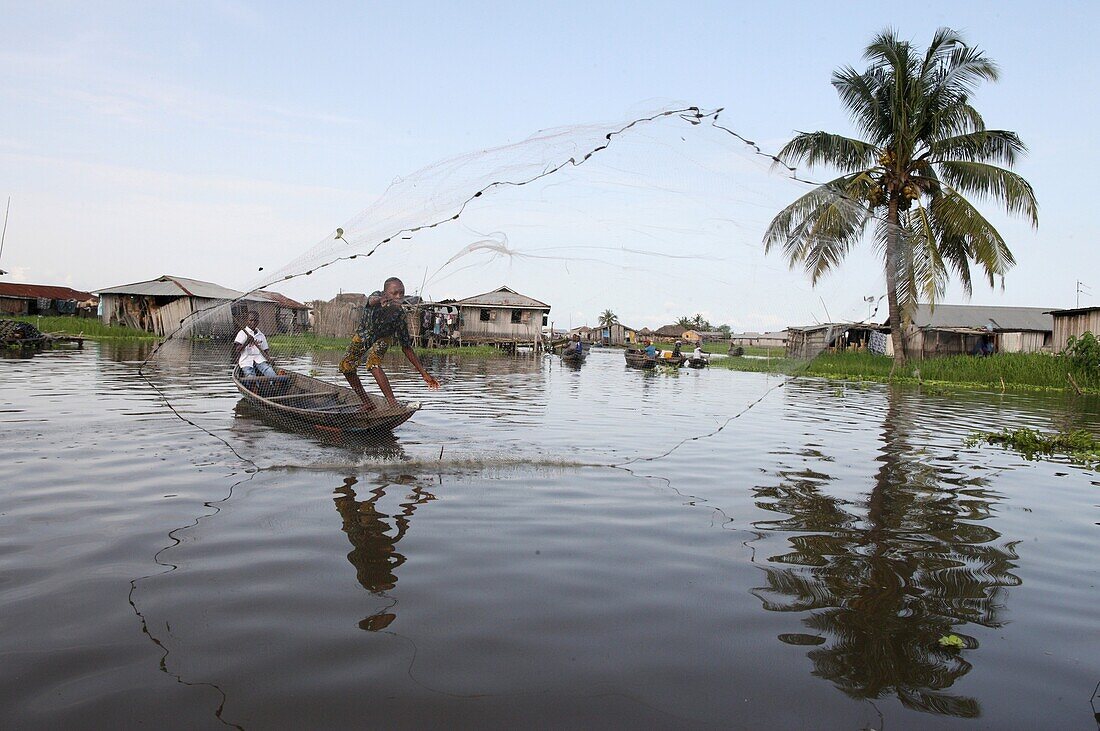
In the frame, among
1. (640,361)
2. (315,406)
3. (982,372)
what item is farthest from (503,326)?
(315,406)

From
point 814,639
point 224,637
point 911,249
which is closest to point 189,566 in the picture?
point 224,637

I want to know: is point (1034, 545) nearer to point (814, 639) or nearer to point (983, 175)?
point (814, 639)

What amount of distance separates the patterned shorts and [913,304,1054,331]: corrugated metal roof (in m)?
33.1

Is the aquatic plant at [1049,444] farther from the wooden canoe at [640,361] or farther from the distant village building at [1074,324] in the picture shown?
the wooden canoe at [640,361]

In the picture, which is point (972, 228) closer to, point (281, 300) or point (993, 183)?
point (993, 183)

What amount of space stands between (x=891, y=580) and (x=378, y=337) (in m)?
6.09

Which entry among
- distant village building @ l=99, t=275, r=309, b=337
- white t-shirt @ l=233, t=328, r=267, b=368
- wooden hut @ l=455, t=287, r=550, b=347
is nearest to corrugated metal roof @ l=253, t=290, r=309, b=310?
white t-shirt @ l=233, t=328, r=267, b=368

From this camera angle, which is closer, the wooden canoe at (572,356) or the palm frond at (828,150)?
the palm frond at (828,150)

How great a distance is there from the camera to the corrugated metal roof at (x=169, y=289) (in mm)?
37094

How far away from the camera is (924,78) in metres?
20.3

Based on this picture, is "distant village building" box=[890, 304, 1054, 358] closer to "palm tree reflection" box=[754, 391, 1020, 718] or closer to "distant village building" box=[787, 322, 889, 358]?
"distant village building" box=[787, 322, 889, 358]

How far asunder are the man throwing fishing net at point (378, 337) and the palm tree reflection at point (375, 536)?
2.25 m

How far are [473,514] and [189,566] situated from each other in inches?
76.9

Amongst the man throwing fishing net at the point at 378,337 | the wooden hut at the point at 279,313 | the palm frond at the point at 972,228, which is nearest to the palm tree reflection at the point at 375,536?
the man throwing fishing net at the point at 378,337
